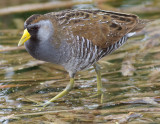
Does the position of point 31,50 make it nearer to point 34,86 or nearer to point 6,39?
point 34,86

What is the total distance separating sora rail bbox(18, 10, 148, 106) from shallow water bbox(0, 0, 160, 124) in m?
0.26

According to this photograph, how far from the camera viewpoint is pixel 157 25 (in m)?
7.20

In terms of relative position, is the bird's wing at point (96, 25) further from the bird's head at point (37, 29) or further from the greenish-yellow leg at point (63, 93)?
the greenish-yellow leg at point (63, 93)

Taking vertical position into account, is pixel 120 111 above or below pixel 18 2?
below

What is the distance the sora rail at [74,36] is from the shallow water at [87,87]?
0.26 meters

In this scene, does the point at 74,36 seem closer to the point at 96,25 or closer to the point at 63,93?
the point at 96,25

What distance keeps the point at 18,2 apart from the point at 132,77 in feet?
15.0

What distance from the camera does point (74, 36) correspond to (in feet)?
15.2

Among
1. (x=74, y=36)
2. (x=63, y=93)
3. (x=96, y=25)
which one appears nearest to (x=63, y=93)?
(x=63, y=93)

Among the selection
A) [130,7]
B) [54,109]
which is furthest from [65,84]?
[130,7]

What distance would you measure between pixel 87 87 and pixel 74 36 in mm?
980

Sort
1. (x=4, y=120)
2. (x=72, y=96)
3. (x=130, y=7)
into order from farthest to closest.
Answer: (x=130, y=7) → (x=72, y=96) → (x=4, y=120)

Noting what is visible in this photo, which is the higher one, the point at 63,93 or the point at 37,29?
the point at 37,29

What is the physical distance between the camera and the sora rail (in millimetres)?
4449
